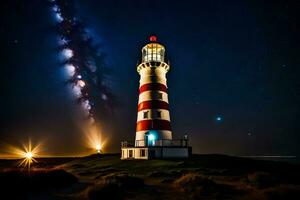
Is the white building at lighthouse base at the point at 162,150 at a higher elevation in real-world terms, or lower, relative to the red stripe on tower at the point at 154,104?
lower

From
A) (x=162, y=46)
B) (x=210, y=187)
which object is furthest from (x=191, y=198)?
(x=162, y=46)

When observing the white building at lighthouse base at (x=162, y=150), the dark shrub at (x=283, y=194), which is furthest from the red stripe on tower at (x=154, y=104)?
A: the dark shrub at (x=283, y=194)

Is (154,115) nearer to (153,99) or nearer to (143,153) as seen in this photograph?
(153,99)

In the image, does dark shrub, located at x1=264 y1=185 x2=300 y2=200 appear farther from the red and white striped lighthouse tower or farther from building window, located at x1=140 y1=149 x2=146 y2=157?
building window, located at x1=140 y1=149 x2=146 y2=157

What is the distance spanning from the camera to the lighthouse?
29438mm

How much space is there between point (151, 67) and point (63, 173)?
17700mm

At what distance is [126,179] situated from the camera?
629 inches

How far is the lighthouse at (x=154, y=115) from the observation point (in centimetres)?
2944

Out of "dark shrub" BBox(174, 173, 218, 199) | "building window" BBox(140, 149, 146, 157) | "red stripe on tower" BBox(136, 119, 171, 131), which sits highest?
"red stripe on tower" BBox(136, 119, 171, 131)

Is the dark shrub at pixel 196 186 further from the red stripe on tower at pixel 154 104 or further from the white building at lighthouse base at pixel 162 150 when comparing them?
the red stripe on tower at pixel 154 104

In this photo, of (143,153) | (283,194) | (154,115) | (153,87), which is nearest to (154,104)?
(154,115)

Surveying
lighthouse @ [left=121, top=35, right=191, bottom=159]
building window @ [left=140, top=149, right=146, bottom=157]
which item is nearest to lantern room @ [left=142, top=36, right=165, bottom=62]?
lighthouse @ [left=121, top=35, right=191, bottom=159]

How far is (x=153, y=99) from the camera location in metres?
30.6

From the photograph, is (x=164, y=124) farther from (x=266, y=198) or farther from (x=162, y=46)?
(x=266, y=198)
